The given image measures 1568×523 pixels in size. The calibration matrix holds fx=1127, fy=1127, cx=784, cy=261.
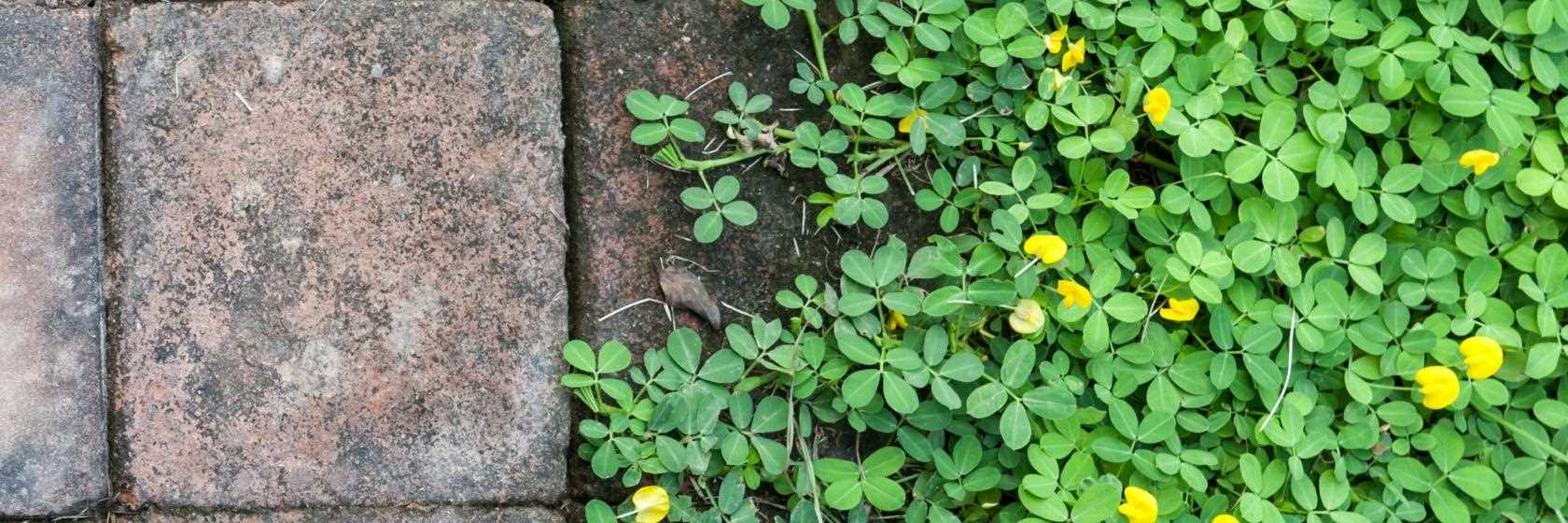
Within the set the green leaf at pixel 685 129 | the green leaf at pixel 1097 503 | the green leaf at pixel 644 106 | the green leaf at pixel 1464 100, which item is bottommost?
the green leaf at pixel 1097 503

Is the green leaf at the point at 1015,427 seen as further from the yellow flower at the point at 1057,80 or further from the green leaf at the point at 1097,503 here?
the yellow flower at the point at 1057,80

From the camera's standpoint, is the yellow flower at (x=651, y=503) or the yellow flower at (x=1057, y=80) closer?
the yellow flower at (x=651, y=503)

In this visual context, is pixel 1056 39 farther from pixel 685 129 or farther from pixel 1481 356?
pixel 1481 356

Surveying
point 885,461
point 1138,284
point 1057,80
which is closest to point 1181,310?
point 1138,284

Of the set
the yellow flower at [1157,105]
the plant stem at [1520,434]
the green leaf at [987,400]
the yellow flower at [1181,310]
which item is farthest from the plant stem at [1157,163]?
the plant stem at [1520,434]

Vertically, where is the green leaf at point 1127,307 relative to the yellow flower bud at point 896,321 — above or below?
above

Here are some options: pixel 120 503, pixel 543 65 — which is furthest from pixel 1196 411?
pixel 120 503

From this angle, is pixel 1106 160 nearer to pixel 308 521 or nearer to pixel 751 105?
Answer: pixel 751 105
